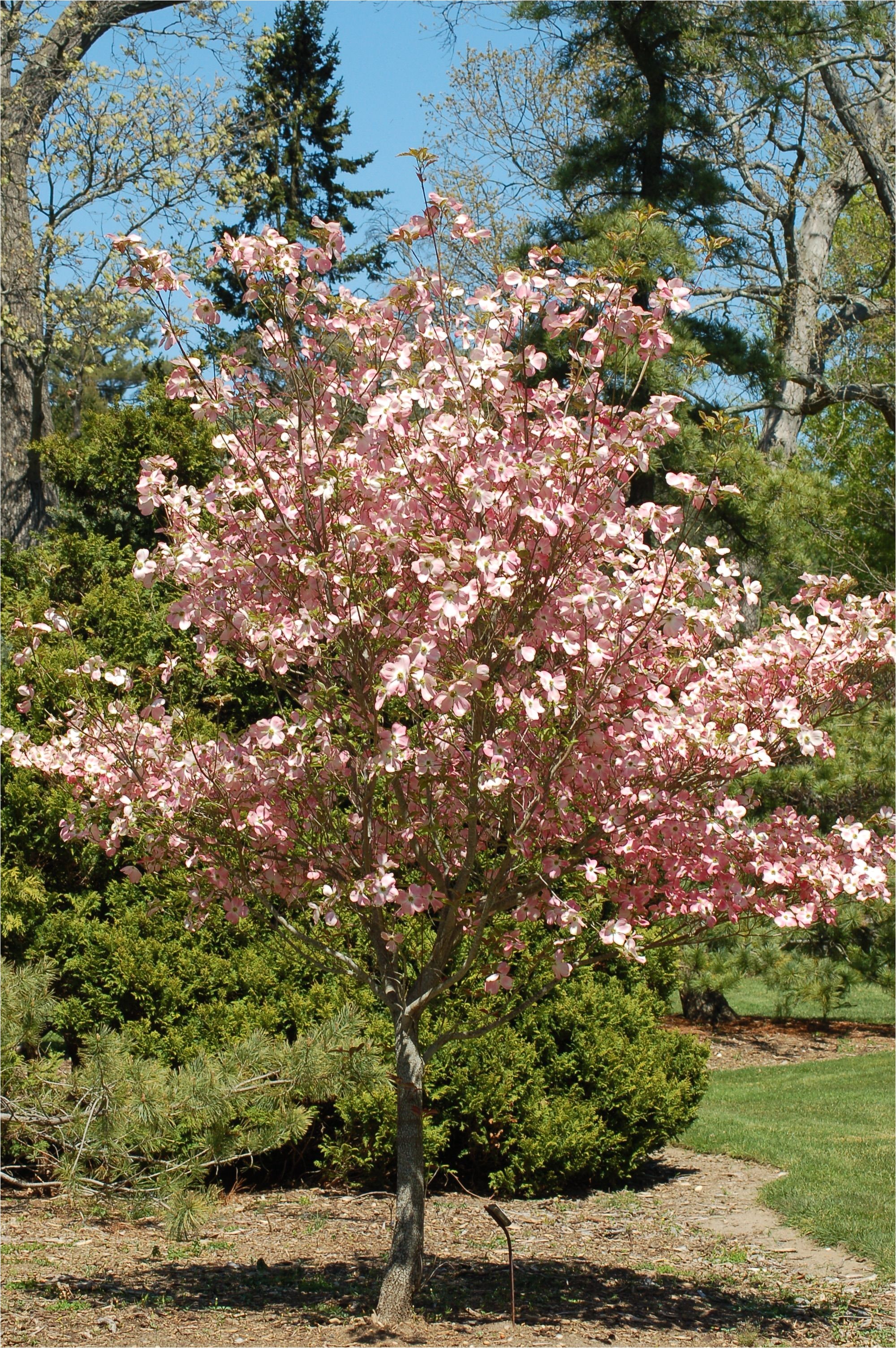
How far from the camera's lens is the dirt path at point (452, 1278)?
3232mm

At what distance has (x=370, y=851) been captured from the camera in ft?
10.1

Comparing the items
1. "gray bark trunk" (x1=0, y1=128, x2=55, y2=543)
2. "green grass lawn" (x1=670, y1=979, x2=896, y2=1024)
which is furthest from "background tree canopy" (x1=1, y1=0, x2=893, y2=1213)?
"green grass lawn" (x1=670, y1=979, x2=896, y2=1024)

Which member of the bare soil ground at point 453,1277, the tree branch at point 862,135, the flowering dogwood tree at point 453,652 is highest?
the tree branch at point 862,135

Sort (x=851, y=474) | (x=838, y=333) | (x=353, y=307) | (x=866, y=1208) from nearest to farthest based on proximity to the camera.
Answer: (x=353, y=307)
(x=866, y=1208)
(x=838, y=333)
(x=851, y=474)

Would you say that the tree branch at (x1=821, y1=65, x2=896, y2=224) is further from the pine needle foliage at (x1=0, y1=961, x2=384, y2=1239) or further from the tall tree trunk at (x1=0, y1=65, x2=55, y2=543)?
the pine needle foliage at (x1=0, y1=961, x2=384, y2=1239)

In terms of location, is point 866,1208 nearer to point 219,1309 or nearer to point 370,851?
point 219,1309

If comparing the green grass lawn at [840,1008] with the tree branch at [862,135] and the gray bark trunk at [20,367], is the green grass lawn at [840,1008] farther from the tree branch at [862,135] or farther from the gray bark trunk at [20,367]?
the gray bark trunk at [20,367]

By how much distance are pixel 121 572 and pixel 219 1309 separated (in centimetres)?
416

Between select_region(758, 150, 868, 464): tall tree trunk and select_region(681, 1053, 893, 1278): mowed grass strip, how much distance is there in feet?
17.8

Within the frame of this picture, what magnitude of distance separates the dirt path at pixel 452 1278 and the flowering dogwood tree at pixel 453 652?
16.0 inches

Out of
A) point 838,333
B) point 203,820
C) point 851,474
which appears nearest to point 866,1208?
point 203,820

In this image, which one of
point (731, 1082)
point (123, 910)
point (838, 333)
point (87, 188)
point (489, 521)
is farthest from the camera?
point (838, 333)

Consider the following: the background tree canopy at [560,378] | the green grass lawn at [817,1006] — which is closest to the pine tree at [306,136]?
the background tree canopy at [560,378]

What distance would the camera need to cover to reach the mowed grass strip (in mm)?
4602
